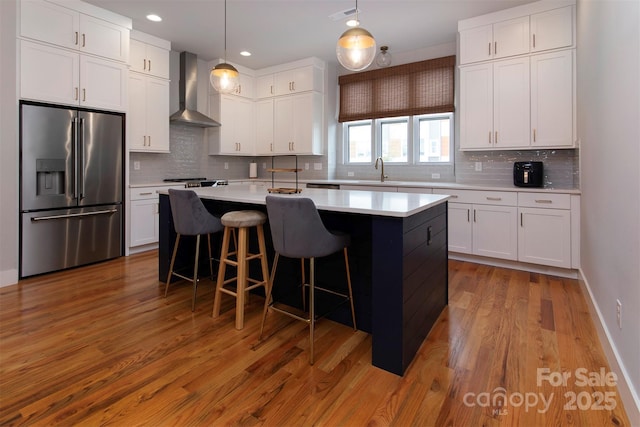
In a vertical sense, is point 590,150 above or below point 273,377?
above

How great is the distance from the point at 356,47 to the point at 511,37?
2.37m

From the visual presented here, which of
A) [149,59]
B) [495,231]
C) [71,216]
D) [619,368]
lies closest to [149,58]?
[149,59]

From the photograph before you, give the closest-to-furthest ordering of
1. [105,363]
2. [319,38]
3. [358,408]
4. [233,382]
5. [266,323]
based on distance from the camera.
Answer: [358,408] < [233,382] < [105,363] < [266,323] < [319,38]

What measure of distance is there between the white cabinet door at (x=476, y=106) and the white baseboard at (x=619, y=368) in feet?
6.99

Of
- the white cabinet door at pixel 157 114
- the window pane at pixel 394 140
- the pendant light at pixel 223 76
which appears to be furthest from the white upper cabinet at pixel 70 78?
the window pane at pixel 394 140

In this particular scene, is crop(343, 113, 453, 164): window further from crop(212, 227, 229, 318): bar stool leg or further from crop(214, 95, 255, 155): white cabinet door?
crop(212, 227, 229, 318): bar stool leg

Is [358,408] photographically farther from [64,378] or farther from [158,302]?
[158,302]

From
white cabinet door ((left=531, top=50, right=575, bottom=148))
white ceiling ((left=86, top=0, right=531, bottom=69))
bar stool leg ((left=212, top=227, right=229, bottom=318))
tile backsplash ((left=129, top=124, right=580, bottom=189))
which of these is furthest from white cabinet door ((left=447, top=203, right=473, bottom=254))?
bar stool leg ((left=212, top=227, right=229, bottom=318))

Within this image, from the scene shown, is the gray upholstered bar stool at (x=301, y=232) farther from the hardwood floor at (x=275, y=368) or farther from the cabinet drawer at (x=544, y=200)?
the cabinet drawer at (x=544, y=200)

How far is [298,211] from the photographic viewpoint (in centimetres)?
194

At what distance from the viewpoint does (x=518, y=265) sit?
3.77 meters

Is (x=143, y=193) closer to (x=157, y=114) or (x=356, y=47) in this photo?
(x=157, y=114)

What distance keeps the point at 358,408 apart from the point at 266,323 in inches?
40.1

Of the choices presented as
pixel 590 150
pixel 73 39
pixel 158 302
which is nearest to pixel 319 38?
pixel 73 39
